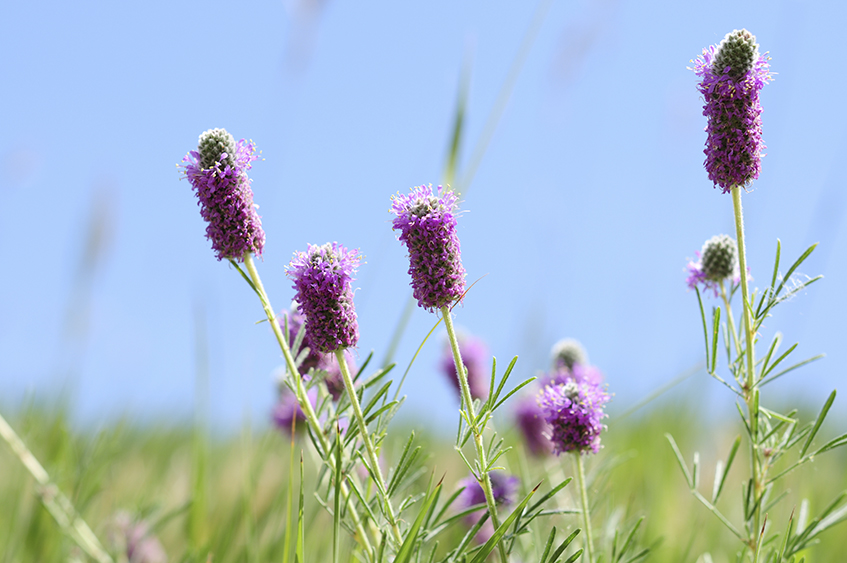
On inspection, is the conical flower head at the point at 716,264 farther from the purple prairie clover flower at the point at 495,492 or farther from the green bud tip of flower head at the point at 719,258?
the purple prairie clover flower at the point at 495,492

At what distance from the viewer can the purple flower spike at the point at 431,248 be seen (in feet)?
6.16

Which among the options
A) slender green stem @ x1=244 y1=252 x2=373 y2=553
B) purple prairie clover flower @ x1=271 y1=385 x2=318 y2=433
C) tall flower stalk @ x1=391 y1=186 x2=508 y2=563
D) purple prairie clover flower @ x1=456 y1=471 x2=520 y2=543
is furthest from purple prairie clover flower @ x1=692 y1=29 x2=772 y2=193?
purple prairie clover flower @ x1=271 y1=385 x2=318 y2=433

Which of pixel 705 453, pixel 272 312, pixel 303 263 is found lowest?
pixel 705 453

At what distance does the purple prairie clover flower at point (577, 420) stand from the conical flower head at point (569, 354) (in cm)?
108

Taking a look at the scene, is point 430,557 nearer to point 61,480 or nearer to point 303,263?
point 303,263

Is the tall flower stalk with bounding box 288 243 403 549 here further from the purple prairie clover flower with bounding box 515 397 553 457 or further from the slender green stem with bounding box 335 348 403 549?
the purple prairie clover flower with bounding box 515 397 553 457

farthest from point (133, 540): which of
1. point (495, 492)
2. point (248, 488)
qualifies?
point (495, 492)

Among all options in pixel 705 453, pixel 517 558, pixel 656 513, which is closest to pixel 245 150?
pixel 517 558

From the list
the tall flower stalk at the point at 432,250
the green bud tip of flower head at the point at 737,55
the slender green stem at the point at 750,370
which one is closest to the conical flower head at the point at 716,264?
the slender green stem at the point at 750,370

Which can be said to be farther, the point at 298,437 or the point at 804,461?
the point at 298,437

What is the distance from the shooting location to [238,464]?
6152 mm

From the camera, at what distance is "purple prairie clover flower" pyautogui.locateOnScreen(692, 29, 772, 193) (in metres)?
1.91

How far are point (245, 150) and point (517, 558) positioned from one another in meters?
2.09

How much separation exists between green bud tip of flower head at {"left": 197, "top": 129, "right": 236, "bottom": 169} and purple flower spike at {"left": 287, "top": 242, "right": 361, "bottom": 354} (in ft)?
1.24
